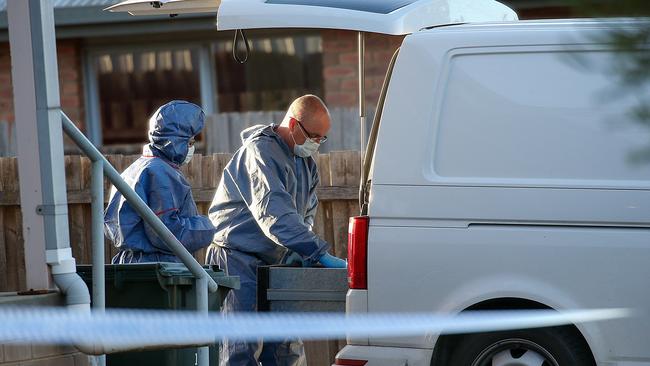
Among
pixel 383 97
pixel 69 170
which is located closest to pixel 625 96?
pixel 383 97

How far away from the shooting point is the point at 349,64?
466 inches

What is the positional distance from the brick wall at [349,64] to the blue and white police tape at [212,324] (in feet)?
19.2

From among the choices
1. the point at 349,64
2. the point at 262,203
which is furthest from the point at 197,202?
the point at 349,64

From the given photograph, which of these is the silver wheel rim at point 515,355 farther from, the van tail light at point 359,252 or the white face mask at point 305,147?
the white face mask at point 305,147

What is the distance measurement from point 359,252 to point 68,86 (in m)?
7.96

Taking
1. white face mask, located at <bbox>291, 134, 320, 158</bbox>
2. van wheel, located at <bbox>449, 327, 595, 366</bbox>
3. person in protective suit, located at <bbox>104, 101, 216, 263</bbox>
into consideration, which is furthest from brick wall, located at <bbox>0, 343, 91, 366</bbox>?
white face mask, located at <bbox>291, 134, 320, 158</bbox>

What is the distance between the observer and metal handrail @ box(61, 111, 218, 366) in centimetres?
475

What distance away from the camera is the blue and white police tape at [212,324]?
4.50 m

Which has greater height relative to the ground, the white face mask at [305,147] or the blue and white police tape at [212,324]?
the white face mask at [305,147]

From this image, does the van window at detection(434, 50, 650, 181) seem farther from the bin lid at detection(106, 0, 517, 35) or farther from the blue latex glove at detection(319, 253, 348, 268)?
the blue latex glove at detection(319, 253, 348, 268)

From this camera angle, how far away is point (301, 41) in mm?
12336

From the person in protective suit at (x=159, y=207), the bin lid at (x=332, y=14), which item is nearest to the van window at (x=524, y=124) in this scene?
the bin lid at (x=332, y=14)

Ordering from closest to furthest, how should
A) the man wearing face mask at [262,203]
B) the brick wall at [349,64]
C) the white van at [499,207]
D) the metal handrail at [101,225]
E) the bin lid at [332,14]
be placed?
1. the metal handrail at [101,225]
2. the white van at [499,207]
3. the bin lid at [332,14]
4. the man wearing face mask at [262,203]
5. the brick wall at [349,64]

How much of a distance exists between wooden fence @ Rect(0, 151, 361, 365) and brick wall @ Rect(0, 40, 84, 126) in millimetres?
4106
